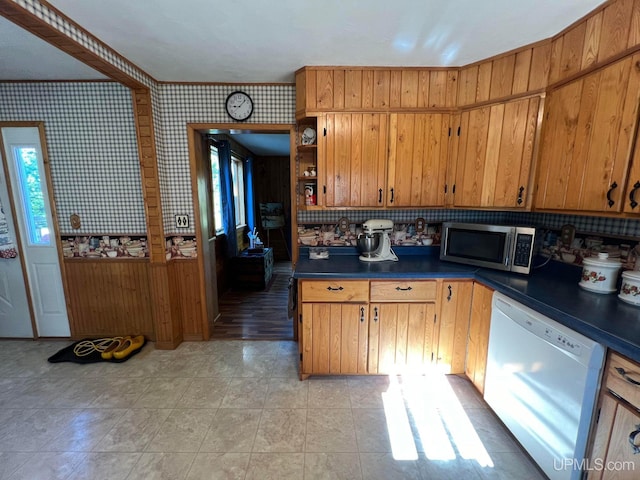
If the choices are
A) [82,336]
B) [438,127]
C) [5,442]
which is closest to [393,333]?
[438,127]

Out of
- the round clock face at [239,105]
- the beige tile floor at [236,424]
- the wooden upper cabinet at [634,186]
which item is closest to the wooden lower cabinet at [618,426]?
the beige tile floor at [236,424]

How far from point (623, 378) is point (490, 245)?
1074mm

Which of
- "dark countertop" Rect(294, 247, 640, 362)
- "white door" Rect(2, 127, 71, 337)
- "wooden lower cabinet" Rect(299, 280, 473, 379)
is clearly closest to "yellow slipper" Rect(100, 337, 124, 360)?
"white door" Rect(2, 127, 71, 337)

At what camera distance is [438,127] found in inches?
85.4

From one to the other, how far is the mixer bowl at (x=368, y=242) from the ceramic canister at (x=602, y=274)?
132 cm

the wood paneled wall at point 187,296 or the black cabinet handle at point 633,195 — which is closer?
the black cabinet handle at point 633,195

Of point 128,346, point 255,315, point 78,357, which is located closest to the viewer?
point 78,357

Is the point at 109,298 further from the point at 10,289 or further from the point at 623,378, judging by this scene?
the point at 623,378

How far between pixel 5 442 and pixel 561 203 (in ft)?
12.1

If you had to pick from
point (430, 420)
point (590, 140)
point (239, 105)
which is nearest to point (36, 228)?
point (239, 105)

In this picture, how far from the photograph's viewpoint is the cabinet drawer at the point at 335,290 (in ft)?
6.64

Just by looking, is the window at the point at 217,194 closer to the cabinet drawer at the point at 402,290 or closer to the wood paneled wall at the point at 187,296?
the wood paneled wall at the point at 187,296

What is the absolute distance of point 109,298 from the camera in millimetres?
2707

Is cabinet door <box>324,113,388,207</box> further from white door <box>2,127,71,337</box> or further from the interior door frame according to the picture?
white door <box>2,127,71,337</box>
